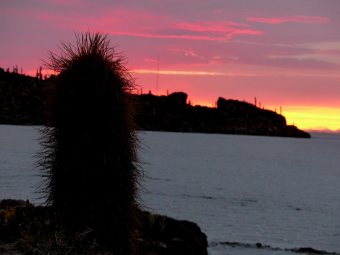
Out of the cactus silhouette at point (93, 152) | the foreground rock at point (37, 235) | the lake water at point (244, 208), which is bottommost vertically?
the lake water at point (244, 208)

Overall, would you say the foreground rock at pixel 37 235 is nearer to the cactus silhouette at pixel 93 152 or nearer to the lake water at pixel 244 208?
the cactus silhouette at pixel 93 152

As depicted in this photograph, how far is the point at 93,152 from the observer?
704cm

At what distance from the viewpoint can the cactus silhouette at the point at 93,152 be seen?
7.09m

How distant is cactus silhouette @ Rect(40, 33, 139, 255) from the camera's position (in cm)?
709

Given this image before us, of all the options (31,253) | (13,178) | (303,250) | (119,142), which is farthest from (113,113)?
(13,178)

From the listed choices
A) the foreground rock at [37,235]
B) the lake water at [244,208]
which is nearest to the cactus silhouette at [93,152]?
the foreground rock at [37,235]

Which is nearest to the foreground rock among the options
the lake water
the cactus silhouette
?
the cactus silhouette

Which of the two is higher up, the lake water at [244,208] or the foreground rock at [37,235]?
the foreground rock at [37,235]

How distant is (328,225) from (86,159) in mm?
23997

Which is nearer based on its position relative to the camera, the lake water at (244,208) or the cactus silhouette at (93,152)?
the cactus silhouette at (93,152)

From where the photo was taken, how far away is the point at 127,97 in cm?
764

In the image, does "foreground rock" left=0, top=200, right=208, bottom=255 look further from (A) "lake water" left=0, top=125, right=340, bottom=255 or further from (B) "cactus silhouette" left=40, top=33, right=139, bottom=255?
(A) "lake water" left=0, top=125, right=340, bottom=255

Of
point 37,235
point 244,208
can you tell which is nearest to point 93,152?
point 37,235

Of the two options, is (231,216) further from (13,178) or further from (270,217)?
(13,178)
